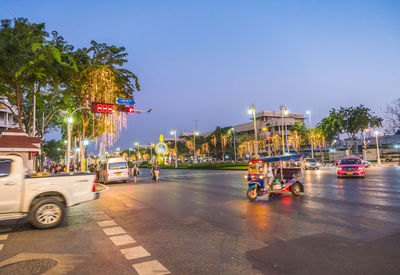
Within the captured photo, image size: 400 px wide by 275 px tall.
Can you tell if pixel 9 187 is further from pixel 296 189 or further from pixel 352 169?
pixel 352 169

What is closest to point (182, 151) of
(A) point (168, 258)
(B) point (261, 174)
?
(B) point (261, 174)

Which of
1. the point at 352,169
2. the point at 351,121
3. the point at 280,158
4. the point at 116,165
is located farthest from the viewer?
the point at 351,121

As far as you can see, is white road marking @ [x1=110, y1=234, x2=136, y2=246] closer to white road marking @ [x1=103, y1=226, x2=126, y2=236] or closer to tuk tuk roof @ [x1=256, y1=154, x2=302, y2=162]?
white road marking @ [x1=103, y1=226, x2=126, y2=236]

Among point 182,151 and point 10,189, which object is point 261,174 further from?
point 182,151

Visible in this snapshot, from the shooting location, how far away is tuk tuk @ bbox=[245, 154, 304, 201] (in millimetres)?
12016

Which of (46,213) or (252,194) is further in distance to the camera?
(252,194)

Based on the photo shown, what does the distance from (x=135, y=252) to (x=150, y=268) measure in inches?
36.6

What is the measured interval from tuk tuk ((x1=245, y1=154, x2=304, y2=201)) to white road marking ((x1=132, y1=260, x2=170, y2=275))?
7.62 metres

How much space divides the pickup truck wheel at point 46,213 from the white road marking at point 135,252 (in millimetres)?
3138

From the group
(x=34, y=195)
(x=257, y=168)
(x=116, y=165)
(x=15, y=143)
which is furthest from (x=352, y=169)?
(x=15, y=143)

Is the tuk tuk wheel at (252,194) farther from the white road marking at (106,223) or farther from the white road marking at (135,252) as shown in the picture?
the white road marking at (135,252)

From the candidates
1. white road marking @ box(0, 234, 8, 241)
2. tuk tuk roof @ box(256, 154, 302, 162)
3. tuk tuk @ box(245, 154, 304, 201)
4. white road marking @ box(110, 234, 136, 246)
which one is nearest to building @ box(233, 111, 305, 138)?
tuk tuk @ box(245, 154, 304, 201)

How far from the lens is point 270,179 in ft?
41.4

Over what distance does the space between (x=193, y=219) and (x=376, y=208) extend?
6072 millimetres
